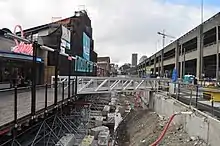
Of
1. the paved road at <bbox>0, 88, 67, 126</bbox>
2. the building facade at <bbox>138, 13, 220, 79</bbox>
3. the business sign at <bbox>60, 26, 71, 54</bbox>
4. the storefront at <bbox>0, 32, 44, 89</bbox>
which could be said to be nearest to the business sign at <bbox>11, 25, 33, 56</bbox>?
the storefront at <bbox>0, 32, 44, 89</bbox>

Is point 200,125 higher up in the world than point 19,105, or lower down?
lower down

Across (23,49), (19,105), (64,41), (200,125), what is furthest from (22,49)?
(64,41)

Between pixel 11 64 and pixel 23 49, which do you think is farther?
pixel 11 64

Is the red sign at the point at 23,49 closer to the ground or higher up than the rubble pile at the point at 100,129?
higher up

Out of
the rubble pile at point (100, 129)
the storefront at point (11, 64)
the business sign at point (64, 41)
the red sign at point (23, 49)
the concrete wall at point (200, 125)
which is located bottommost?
the rubble pile at point (100, 129)

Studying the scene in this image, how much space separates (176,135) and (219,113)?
2859 mm

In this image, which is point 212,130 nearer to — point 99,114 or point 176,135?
point 176,135

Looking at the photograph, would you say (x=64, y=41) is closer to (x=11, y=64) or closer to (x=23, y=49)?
(x=11, y=64)

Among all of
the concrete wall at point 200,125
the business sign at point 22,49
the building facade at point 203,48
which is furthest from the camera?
the building facade at point 203,48

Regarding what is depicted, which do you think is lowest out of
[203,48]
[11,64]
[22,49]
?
[11,64]

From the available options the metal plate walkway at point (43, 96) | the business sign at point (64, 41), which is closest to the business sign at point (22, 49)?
the metal plate walkway at point (43, 96)

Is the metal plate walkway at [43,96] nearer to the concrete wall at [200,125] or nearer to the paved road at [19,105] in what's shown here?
the paved road at [19,105]

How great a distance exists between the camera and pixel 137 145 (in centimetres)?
1778

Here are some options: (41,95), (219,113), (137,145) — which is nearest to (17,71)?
(41,95)
